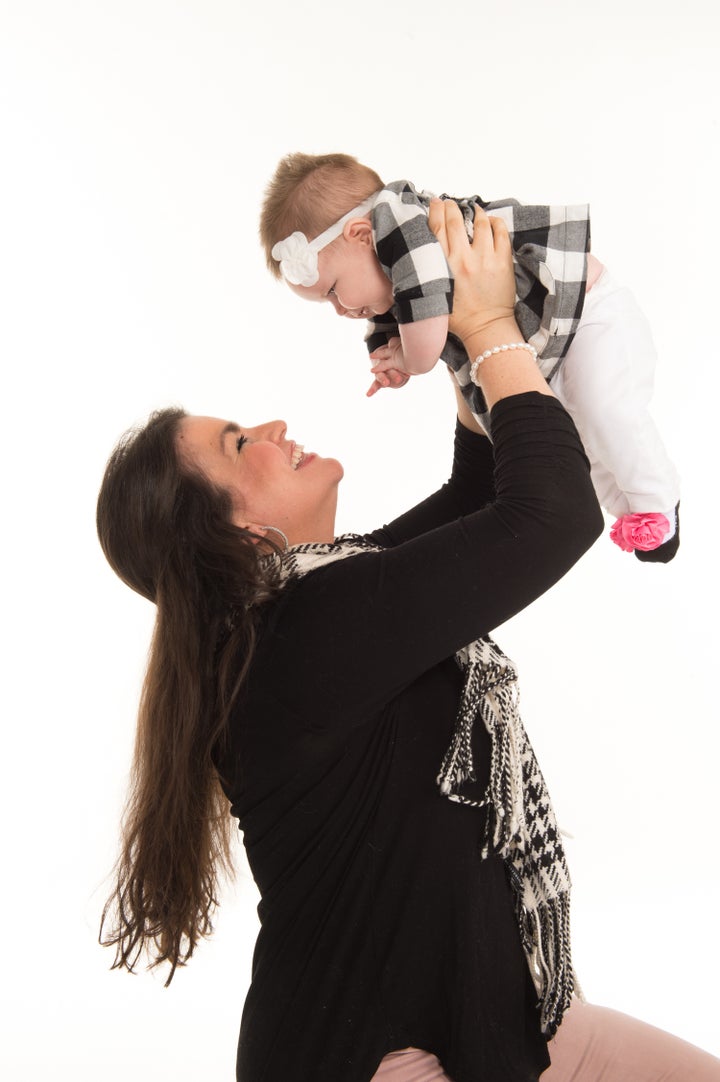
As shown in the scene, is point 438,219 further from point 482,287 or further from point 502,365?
point 502,365

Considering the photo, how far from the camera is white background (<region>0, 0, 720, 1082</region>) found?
2.66m

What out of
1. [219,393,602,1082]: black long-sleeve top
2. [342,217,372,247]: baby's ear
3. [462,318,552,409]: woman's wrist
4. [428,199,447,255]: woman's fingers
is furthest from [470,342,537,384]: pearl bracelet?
[342,217,372,247]: baby's ear

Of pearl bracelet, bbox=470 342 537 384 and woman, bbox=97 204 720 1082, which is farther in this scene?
pearl bracelet, bbox=470 342 537 384

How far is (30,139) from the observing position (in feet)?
8.71

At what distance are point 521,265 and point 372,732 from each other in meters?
0.71

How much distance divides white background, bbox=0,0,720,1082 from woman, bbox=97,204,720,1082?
121 centimetres

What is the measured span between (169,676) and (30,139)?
183 cm

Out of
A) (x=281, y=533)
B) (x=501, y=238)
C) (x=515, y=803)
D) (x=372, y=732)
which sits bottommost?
(x=515, y=803)

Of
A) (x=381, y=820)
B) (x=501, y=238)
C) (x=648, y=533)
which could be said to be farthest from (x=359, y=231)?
(x=381, y=820)

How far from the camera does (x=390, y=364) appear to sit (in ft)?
5.70

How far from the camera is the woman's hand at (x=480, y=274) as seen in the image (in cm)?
142

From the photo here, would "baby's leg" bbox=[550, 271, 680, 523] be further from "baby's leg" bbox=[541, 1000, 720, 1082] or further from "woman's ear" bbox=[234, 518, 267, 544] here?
"baby's leg" bbox=[541, 1000, 720, 1082]

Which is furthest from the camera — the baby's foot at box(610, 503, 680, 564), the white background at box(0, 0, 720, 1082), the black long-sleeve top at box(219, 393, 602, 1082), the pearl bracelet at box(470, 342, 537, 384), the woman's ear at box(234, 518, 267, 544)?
the white background at box(0, 0, 720, 1082)

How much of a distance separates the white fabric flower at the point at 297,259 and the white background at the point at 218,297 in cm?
90
